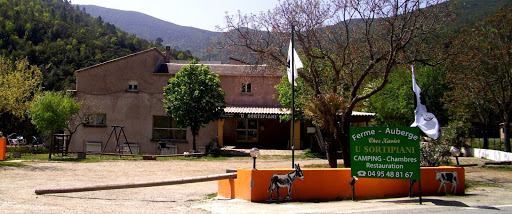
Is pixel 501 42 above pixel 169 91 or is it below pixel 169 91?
above

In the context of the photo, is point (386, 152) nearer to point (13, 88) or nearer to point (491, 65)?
point (491, 65)

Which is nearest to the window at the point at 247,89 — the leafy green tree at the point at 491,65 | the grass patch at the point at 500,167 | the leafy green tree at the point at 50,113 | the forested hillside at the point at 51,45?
the leafy green tree at the point at 50,113

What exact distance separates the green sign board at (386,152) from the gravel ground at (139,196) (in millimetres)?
756

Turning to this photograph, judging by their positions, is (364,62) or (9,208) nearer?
(9,208)

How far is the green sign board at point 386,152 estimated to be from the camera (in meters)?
12.1

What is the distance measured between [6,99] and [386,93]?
25.1 m

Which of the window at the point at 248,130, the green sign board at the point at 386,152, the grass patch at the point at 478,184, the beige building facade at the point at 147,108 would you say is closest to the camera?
the green sign board at the point at 386,152

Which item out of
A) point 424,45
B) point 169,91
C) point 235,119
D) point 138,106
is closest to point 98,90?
point 138,106

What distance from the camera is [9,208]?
36.2ft

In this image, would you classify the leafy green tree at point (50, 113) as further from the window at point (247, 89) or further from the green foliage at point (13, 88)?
the window at point (247, 89)

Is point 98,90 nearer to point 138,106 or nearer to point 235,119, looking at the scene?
point 138,106

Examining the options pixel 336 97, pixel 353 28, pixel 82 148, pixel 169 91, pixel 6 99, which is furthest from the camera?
pixel 82 148

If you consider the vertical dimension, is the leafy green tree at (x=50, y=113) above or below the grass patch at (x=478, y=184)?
above

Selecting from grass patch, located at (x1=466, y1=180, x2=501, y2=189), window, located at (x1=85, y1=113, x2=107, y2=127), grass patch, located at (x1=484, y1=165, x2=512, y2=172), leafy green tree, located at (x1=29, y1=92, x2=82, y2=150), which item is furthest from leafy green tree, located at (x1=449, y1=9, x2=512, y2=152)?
window, located at (x1=85, y1=113, x2=107, y2=127)
